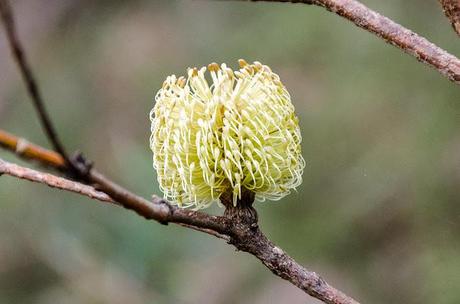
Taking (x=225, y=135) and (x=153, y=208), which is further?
(x=225, y=135)

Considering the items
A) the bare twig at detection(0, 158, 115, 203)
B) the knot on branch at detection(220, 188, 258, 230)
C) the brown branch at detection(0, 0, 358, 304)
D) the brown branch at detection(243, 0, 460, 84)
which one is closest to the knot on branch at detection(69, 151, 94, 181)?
the brown branch at detection(0, 0, 358, 304)

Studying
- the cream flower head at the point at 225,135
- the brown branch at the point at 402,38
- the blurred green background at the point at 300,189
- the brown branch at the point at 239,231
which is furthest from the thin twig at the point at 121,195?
the blurred green background at the point at 300,189

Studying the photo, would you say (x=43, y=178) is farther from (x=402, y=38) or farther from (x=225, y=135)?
(x=402, y=38)

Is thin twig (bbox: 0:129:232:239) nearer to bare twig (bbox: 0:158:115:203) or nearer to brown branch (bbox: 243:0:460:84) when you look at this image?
bare twig (bbox: 0:158:115:203)

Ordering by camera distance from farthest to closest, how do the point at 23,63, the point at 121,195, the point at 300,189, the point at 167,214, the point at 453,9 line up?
the point at 300,189 → the point at 453,9 → the point at 167,214 → the point at 121,195 → the point at 23,63

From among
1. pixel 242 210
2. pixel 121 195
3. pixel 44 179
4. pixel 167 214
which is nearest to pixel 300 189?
pixel 242 210

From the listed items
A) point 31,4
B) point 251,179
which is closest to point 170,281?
point 251,179

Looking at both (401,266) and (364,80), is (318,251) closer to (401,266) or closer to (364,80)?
(401,266)
